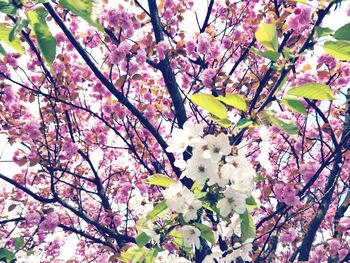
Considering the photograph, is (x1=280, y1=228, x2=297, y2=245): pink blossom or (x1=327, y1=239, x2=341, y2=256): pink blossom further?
(x1=280, y1=228, x2=297, y2=245): pink blossom

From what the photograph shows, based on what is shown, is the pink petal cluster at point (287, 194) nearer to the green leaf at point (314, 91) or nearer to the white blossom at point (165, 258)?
the white blossom at point (165, 258)

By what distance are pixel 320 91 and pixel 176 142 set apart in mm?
739

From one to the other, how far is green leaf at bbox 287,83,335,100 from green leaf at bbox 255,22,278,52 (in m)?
0.17

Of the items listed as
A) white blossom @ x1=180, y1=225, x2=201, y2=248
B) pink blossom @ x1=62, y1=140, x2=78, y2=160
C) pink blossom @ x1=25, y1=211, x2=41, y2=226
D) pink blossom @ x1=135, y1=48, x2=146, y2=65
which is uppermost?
pink blossom @ x1=135, y1=48, x2=146, y2=65

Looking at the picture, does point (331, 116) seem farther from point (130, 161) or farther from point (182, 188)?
point (182, 188)

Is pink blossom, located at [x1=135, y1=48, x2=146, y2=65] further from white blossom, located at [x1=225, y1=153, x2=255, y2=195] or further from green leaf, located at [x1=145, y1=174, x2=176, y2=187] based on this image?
white blossom, located at [x1=225, y1=153, x2=255, y2=195]

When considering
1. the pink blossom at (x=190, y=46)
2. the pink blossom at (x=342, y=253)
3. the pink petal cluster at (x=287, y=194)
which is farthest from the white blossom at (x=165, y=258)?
the pink blossom at (x=342, y=253)

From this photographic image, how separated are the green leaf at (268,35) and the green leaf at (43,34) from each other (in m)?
0.69

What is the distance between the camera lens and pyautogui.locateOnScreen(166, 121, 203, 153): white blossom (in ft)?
5.78

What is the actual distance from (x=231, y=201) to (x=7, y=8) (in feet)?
3.76

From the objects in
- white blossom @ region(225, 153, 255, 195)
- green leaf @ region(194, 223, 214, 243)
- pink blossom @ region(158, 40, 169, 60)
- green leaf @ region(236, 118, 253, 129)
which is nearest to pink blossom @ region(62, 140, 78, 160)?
pink blossom @ region(158, 40, 169, 60)

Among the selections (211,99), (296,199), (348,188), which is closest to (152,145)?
(296,199)

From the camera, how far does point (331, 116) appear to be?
18.6 feet

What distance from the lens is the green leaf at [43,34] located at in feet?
3.12
